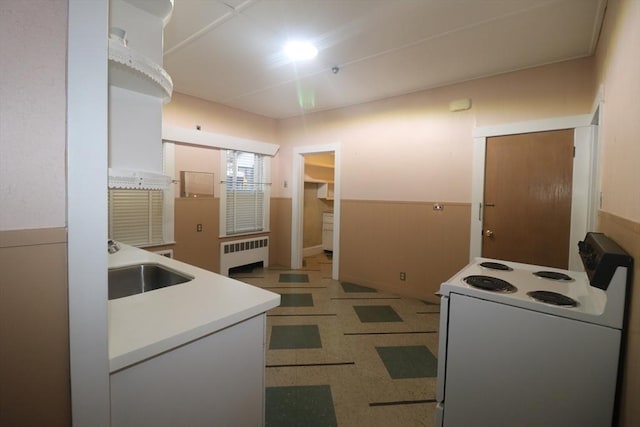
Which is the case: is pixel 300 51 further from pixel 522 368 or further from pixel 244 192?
pixel 522 368

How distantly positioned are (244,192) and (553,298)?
411 cm

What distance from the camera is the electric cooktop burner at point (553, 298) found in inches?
46.7

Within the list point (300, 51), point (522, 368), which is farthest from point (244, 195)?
point (522, 368)

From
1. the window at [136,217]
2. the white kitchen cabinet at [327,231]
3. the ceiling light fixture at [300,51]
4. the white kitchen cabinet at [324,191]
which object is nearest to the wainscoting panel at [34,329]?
the ceiling light fixture at [300,51]

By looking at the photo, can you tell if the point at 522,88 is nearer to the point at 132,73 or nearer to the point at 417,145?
the point at 417,145

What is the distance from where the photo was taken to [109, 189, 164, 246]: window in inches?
126

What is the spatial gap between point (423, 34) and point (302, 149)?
Result: 2.69m

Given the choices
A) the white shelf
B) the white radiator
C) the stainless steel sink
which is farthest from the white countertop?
the white radiator

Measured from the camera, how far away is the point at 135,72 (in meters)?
0.93

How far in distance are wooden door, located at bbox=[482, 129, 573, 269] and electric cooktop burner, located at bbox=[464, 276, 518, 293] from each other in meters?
1.71

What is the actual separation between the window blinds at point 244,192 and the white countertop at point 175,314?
122 inches

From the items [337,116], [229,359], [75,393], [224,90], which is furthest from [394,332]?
[224,90]

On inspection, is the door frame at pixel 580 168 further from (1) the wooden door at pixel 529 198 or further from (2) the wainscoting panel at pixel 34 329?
(2) the wainscoting panel at pixel 34 329

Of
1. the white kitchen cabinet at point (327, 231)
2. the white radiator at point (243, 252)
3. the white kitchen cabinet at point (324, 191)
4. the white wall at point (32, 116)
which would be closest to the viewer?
the white wall at point (32, 116)
